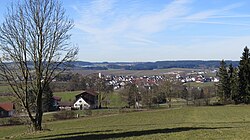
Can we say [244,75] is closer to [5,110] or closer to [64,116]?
[64,116]

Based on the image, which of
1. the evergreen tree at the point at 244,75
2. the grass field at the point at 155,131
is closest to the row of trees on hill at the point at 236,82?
the evergreen tree at the point at 244,75

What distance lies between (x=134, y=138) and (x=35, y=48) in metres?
12.6

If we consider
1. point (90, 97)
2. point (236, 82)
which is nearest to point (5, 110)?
point (90, 97)

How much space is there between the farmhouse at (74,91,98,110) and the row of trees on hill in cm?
4112

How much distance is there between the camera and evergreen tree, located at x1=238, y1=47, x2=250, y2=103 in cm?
7562

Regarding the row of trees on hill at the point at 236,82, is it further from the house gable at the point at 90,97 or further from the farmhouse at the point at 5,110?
the farmhouse at the point at 5,110

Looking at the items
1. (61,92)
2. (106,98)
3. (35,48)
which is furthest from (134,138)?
(61,92)

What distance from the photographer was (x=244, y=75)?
76188 mm

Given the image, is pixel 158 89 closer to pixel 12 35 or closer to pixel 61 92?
pixel 61 92

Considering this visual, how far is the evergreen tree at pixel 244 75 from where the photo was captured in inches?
2977

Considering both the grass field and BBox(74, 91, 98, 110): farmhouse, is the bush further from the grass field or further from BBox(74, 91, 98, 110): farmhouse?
BBox(74, 91, 98, 110): farmhouse

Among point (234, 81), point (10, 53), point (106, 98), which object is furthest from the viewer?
point (106, 98)

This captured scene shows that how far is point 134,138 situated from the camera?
55.0 ft

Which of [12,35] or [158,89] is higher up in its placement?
[12,35]
